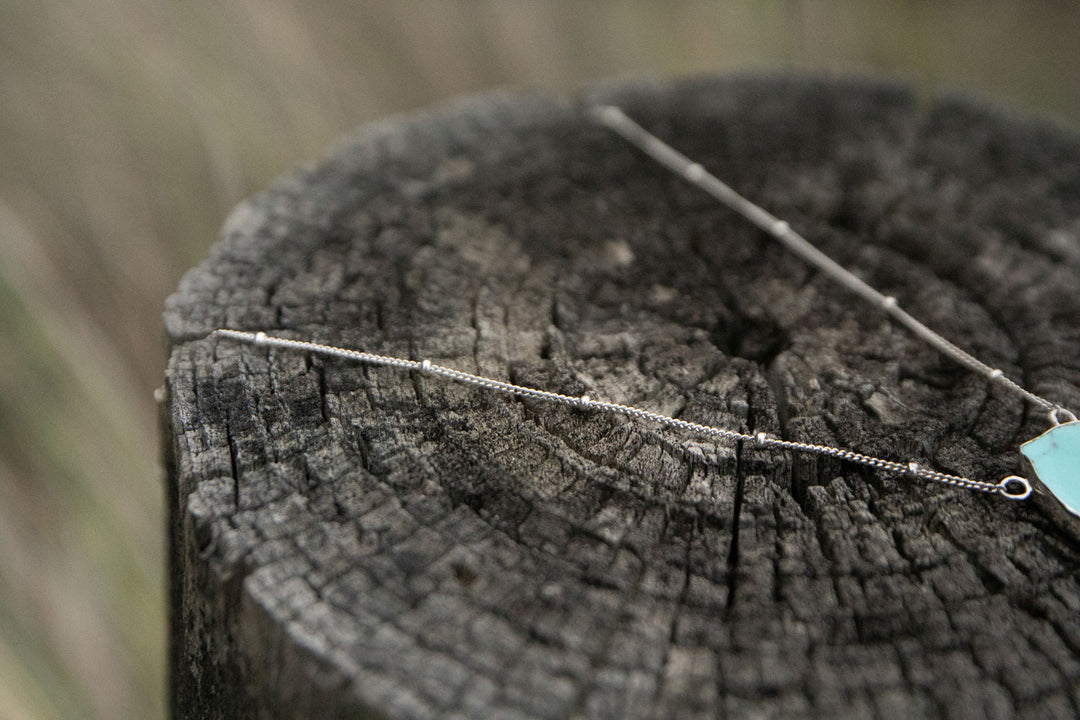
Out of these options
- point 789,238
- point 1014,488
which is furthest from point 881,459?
point 789,238

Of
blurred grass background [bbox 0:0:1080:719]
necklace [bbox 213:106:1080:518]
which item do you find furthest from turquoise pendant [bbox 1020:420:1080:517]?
blurred grass background [bbox 0:0:1080:719]

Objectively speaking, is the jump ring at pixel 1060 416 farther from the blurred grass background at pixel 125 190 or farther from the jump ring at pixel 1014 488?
the blurred grass background at pixel 125 190

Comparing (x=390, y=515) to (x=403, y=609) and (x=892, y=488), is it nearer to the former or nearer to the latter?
(x=403, y=609)

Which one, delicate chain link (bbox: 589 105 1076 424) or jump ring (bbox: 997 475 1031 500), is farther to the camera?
delicate chain link (bbox: 589 105 1076 424)

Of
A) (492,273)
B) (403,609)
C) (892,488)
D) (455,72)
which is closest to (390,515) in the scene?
(403,609)

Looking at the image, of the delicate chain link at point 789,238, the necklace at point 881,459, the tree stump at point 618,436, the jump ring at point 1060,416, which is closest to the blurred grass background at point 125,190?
the delicate chain link at point 789,238

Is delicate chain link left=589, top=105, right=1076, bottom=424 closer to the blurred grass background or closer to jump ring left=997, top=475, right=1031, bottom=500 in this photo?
jump ring left=997, top=475, right=1031, bottom=500
